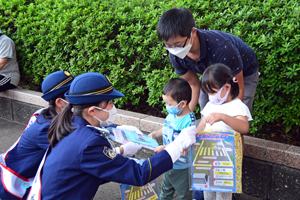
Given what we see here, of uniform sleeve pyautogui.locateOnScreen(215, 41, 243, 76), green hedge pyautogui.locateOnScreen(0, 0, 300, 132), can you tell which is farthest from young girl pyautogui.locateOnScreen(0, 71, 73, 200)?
green hedge pyautogui.locateOnScreen(0, 0, 300, 132)

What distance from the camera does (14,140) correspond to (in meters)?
4.91

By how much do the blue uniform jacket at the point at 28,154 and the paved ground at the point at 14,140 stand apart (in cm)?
105

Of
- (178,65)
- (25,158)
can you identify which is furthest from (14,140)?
(178,65)

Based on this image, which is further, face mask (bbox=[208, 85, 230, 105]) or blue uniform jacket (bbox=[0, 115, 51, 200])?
blue uniform jacket (bbox=[0, 115, 51, 200])

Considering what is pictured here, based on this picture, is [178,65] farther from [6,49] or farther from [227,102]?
[6,49]

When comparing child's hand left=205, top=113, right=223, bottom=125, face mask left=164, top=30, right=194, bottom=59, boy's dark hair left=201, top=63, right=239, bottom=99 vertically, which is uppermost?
face mask left=164, top=30, right=194, bottom=59

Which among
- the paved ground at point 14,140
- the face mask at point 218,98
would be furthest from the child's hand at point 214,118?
the paved ground at point 14,140

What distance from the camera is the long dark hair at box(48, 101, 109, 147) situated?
211 cm

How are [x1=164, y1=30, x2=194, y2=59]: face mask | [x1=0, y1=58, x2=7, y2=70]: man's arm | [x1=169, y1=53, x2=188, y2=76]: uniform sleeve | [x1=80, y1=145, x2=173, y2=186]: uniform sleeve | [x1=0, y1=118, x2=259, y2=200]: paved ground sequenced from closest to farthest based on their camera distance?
[x1=80, y1=145, x2=173, y2=186]: uniform sleeve, [x1=164, y1=30, x2=194, y2=59]: face mask, [x1=169, y1=53, x2=188, y2=76]: uniform sleeve, [x1=0, y1=118, x2=259, y2=200]: paved ground, [x1=0, y1=58, x2=7, y2=70]: man's arm

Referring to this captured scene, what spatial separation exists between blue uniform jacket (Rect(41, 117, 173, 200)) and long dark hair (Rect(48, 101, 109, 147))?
0.04 meters

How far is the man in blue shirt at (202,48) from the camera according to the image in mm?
2520

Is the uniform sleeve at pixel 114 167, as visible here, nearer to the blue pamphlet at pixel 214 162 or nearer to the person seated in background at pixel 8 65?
the blue pamphlet at pixel 214 162

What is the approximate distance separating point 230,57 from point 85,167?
4.81 feet

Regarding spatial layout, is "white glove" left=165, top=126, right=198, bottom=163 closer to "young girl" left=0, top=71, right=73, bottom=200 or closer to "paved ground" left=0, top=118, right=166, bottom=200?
"young girl" left=0, top=71, right=73, bottom=200
